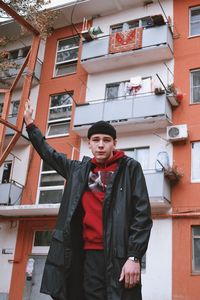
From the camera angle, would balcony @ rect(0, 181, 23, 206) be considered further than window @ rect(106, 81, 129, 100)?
No

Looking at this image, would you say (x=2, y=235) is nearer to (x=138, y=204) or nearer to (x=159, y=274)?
(x=159, y=274)

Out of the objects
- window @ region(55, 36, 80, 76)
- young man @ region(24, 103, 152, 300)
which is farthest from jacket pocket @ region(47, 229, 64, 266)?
window @ region(55, 36, 80, 76)

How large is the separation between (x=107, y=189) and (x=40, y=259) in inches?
560

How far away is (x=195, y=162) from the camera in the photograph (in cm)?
1485

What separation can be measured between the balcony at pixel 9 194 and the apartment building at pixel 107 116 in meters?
0.06

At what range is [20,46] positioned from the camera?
818 inches

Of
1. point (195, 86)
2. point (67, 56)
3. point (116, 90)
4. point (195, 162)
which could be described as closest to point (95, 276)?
point (195, 162)

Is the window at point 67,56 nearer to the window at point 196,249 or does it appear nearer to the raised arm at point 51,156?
the window at point 196,249

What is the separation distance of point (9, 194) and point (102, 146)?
47.1ft

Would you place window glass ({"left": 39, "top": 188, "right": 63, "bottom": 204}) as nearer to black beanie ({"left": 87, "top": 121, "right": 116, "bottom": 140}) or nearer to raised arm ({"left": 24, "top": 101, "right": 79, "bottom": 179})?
raised arm ({"left": 24, "top": 101, "right": 79, "bottom": 179})

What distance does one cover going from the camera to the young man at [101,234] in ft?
8.15

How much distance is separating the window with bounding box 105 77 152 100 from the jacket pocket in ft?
45.3

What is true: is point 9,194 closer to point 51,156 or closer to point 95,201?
point 51,156

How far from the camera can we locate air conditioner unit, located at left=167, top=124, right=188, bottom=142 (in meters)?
14.9
